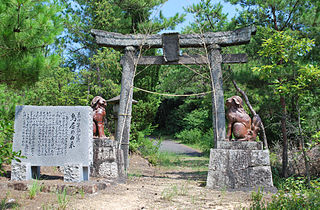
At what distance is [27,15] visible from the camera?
349 cm

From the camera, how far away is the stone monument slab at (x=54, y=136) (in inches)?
A: 196

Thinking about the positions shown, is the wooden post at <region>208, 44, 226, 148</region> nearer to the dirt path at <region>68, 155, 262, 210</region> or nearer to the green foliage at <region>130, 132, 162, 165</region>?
the dirt path at <region>68, 155, 262, 210</region>

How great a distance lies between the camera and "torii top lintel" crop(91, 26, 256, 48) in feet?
21.6

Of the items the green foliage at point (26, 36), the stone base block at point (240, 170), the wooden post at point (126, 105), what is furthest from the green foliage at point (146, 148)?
the green foliage at point (26, 36)

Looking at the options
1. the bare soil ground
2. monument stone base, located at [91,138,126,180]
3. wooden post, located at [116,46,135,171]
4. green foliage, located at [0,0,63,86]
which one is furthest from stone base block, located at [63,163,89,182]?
wooden post, located at [116,46,135,171]

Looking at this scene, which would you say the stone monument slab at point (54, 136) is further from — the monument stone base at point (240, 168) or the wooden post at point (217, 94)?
the wooden post at point (217, 94)

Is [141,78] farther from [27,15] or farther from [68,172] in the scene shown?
[27,15]

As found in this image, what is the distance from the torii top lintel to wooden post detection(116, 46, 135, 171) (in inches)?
9.5

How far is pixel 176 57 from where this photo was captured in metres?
6.81

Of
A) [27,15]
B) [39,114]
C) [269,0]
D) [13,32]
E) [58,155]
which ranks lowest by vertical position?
[58,155]

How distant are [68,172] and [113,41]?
11.3ft

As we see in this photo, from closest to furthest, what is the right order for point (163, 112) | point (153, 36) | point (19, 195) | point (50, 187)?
point (19, 195), point (50, 187), point (153, 36), point (163, 112)

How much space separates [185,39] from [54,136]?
3.80 meters

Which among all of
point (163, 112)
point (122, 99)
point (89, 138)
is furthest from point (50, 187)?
point (163, 112)
